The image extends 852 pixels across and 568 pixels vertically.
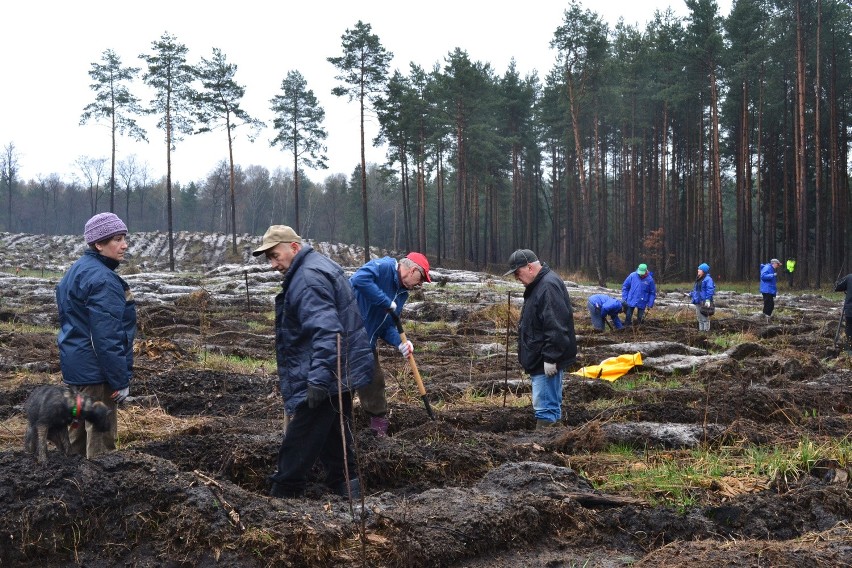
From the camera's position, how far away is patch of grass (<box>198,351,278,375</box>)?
10680 millimetres

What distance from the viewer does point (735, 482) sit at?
4934mm

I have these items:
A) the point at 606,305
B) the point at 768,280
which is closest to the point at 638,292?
the point at 606,305

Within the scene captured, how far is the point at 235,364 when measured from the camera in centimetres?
1123

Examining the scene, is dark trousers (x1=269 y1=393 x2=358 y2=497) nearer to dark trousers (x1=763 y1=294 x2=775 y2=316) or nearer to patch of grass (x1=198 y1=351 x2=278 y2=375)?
patch of grass (x1=198 y1=351 x2=278 y2=375)

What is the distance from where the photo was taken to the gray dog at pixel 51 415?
4.28 m

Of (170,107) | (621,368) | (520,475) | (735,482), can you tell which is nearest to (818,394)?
(621,368)

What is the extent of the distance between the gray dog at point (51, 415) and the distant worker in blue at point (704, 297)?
1373cm

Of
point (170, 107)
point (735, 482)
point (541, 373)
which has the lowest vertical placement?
point (735, 482)

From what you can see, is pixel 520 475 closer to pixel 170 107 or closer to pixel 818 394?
pixel 818 394

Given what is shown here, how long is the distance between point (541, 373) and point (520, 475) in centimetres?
242

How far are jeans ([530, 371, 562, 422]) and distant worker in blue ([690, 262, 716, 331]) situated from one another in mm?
9683

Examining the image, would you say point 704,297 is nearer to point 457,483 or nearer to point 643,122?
point 457,483

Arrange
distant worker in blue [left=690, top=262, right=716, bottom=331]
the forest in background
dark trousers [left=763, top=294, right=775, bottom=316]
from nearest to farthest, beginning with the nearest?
distant worker in blue [left=690, top=262, right=716, bottom=331] < dark trousers [left=763, top=294, right=775, bottom=316] < the forest in background

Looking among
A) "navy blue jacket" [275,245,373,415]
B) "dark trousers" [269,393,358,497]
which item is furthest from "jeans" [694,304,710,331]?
"dark trousers" [269,393,358,497]
